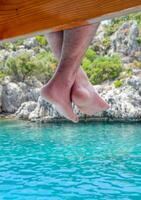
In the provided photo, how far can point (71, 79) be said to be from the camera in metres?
1.10

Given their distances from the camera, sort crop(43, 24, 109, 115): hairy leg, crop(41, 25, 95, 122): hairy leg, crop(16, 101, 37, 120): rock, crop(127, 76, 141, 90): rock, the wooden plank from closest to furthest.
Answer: the wooden plank < crop(41, 25, 95, 122): hairy leg < crop(43, 24, 109, 115): hairy leg < crop(127, 76, 141, 90): rock < crop(16, 101, 37, 120): rock

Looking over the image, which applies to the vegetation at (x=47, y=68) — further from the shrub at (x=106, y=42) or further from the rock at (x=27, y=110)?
the rock at (x=27, y=110)

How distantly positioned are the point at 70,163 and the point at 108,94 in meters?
9.85

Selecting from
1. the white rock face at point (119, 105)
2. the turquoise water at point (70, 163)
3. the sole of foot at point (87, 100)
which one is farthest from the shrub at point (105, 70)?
the sole of foot at point (87, 100)

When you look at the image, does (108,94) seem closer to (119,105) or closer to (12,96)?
(119,105)

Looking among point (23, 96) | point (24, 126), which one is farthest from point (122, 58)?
point (24, 126)

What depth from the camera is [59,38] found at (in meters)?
1.08

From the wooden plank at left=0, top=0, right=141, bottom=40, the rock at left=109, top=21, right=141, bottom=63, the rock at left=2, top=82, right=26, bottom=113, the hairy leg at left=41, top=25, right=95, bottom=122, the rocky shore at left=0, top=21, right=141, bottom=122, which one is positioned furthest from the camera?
the rock at left=109, top=21, right=141, bottom=63

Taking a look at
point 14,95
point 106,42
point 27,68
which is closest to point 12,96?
point 14,95

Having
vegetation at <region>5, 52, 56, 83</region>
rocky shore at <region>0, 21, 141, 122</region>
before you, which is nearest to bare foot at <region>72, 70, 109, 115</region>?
rocky shore at <region>0, 21, 141, 122</region>

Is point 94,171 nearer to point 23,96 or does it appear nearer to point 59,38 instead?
point 59,38

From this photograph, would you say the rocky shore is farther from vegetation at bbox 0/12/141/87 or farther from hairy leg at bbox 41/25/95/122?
hairy leg at bbox 41/25/95/122

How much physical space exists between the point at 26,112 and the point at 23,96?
2883 mm

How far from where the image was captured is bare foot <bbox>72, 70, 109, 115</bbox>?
112cm
